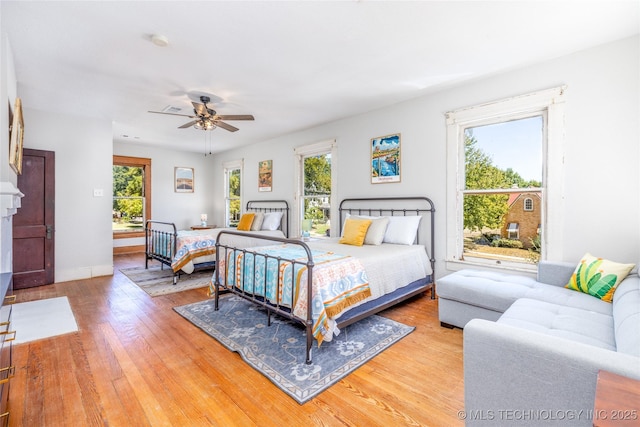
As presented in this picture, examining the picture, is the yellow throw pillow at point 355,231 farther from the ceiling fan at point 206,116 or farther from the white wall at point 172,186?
the white wall at point 172,186

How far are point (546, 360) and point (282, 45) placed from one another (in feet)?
9.13

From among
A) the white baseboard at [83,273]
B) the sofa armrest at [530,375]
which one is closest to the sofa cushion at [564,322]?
the sofa armrest at [530,375]

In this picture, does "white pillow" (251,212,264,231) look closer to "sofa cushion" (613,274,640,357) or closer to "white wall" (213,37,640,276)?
"white wall" (213,37,640,276)

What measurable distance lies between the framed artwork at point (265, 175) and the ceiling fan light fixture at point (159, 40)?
3749mm

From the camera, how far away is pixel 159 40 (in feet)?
8.04

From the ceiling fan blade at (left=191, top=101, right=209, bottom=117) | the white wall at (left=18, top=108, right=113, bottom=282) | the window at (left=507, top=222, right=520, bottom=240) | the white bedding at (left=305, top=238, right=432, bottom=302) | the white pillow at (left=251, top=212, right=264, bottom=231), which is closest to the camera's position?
the white bedding at (left=305, top=238, right=432, bottom=302)

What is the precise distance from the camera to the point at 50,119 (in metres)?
4.32

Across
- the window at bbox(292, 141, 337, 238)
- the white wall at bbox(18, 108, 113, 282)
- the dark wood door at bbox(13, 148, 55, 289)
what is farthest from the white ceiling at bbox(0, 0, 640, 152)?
the window at bbox(292, 141, 337, 238)

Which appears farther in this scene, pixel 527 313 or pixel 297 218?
pixel 297 218

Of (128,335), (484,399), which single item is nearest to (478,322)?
(484,399)

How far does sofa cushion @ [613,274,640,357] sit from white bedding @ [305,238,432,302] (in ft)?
5.11

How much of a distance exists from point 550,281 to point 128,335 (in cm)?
373

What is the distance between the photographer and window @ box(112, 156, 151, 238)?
6797mm

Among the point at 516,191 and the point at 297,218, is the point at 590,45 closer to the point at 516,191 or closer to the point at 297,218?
the point at 516,191
